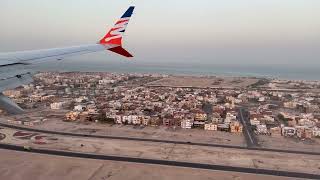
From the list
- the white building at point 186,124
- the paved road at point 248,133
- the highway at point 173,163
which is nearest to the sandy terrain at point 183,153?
the highway at point 173,163

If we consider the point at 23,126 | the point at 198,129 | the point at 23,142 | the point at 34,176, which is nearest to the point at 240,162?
the point at 198,129

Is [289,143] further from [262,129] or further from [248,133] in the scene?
[248,133]

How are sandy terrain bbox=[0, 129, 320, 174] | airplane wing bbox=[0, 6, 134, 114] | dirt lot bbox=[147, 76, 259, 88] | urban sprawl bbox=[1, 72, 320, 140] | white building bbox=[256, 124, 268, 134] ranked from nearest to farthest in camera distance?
airplane wing bbox=[0, 6, 134, 114] → sandy terrain bbox=[0, 129, 320, 174] → white building bbox=[256, 124, 268, 134] → urban sprawl bbox=[1, 72, 320, 140] → dirt lot bbox=[147, 76, 259, 88]

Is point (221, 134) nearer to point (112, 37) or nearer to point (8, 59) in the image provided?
point (112, 37)

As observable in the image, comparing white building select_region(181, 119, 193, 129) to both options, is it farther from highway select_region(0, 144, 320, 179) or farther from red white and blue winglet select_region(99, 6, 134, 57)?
red white and blue winglet select_region(99, 6, 134, 57)

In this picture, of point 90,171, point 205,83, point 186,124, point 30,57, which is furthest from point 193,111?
point 205,83

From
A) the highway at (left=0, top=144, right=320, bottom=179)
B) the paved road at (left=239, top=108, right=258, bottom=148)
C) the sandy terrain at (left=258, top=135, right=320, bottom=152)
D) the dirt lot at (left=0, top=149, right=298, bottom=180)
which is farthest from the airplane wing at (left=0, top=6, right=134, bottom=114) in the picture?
the sandy terrain at (left=258, top=135, right=320, bottom=152)
